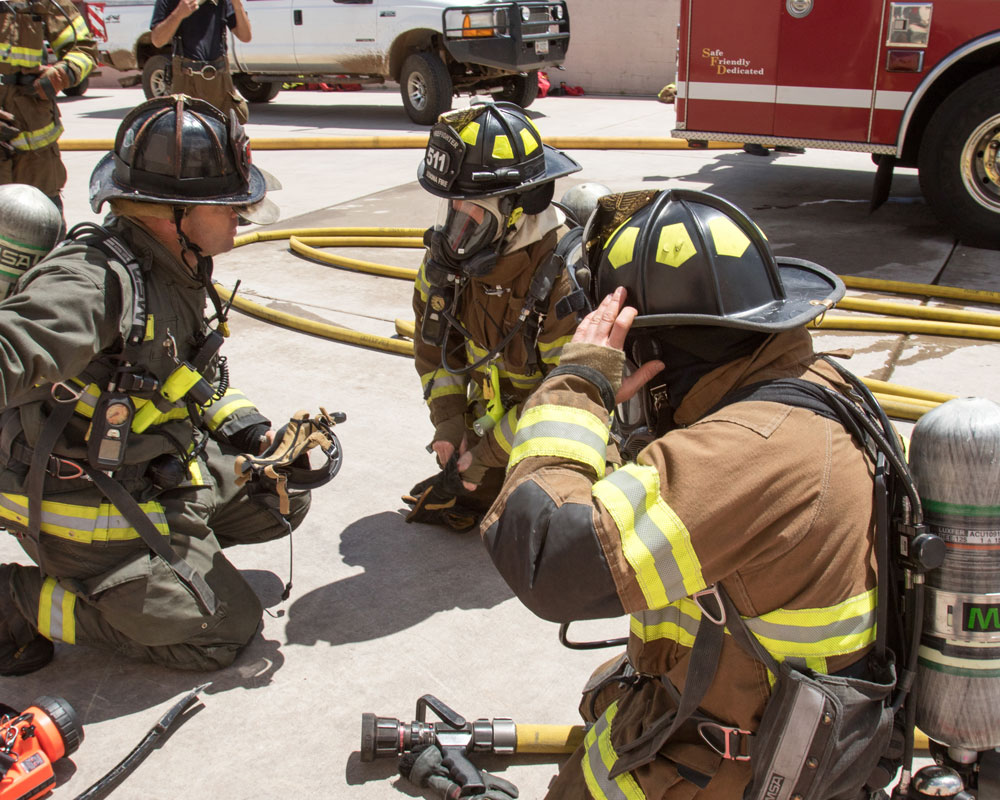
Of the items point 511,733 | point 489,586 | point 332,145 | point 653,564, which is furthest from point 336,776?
point 332,145

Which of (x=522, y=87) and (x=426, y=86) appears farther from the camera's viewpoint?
(x=522, y=87)

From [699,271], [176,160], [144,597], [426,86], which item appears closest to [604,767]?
[699,271]

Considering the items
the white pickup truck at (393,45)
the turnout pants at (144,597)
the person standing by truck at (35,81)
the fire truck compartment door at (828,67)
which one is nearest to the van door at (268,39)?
the white pickup truck at (393,45)

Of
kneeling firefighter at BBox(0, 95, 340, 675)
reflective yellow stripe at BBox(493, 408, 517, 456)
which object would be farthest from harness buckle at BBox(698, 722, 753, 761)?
reflective yellow stripe at BBox(493, 408, 517, 456)

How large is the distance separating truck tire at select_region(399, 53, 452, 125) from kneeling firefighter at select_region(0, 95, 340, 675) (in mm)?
8917

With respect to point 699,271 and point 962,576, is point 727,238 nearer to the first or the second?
point 699,271

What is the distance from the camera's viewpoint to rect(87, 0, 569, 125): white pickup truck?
10828 millimetres

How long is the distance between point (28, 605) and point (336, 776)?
3.69 ft

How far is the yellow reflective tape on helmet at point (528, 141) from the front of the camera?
11.3ft

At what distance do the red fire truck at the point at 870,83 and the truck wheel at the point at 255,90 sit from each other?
8.66 meters

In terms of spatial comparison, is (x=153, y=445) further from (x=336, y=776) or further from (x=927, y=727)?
(x=927, y=727)

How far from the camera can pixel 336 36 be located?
39.8 ft

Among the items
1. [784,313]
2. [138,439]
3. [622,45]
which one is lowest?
[138,439]

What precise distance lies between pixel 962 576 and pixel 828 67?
5.87 meters
